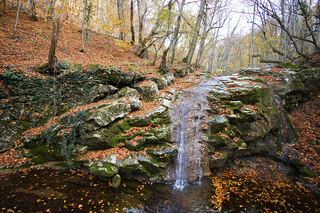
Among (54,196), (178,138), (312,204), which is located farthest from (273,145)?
(54,196)

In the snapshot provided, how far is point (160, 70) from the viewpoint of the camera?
1269cm

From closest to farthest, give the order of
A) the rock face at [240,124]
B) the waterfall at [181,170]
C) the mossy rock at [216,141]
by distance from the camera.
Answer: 1. the waterfall at [181,170]
2. the mossy rock at [216,141]
3. the rock face at [240,124]

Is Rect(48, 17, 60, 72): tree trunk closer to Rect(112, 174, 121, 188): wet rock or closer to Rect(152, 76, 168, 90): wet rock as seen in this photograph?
Rect(152, 76, 168, 90): wet rock

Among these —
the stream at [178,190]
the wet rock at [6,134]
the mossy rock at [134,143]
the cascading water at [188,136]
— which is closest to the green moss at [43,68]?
the wet rock at [6,134]

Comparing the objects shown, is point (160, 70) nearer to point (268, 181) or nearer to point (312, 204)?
point (268, 181)

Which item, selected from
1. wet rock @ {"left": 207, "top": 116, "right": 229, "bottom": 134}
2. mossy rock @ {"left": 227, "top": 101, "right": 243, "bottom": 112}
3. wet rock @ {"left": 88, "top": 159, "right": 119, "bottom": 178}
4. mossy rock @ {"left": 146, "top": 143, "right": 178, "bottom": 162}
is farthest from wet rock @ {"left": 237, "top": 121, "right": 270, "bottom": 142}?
wet rock @ {"left": 88, "top": 159, "right": 119, "bottom": 178}

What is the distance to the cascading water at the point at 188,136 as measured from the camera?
20.0ft

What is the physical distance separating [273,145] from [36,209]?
11494 millimetres

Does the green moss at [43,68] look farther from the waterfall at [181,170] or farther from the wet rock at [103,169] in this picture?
the waterfall at [181,170]

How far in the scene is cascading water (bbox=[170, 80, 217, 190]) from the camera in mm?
6102

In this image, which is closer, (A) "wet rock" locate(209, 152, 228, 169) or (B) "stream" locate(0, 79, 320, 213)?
(B) "stream" locate(0, 79, 320, 213)

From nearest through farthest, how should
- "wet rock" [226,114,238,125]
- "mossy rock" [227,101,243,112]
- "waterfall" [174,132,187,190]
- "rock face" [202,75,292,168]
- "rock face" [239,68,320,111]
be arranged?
"waterfall" [174,132,187,190], "rock face" [202,75,292,168], "wet rock" [226,114,238,125], "mossy rock" [227,101,243,112], "rock face" [239,68,320,111]

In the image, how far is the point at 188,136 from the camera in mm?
7113

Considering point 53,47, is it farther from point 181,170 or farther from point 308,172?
point 308,172
